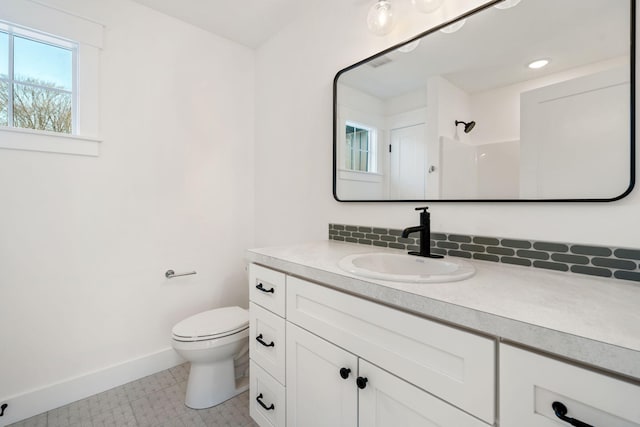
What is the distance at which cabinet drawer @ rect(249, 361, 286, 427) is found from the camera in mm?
1162

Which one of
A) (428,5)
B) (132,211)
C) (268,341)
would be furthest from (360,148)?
(132,211)

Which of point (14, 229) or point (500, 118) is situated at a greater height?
point (500, 118)

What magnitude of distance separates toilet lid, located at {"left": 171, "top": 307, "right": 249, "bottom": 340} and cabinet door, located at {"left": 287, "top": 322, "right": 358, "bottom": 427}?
0.60 metres

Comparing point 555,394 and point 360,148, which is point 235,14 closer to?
point 360,148

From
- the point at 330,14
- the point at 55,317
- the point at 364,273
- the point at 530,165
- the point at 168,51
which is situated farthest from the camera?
the point at 168,51

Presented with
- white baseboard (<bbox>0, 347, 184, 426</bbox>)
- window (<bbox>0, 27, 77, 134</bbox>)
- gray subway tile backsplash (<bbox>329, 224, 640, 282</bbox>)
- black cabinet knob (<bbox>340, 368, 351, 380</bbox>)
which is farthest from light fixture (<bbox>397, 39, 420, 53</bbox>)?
white baseboard (<bbox>0, 347, 184, 426</bbox>)

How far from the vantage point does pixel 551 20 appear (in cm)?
94

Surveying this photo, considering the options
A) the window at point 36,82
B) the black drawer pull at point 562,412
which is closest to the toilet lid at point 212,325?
the window at point 36,82

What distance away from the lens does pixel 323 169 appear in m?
1.77

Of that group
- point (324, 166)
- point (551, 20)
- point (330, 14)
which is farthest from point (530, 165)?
point (330, 14)

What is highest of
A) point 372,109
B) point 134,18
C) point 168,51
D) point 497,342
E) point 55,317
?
point 134,18

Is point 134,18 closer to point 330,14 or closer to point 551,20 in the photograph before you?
point 330,14

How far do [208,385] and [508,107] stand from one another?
1936mm

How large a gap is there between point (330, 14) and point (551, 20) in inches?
45.9
